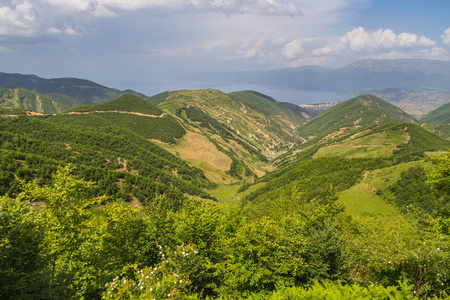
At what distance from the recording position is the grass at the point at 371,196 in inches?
2852

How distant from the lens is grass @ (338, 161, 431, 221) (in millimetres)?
72438

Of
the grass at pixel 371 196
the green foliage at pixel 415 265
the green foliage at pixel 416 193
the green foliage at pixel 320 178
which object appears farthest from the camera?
the green foliage at pixel 320 178

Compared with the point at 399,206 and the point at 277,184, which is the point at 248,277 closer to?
the point at 399,206

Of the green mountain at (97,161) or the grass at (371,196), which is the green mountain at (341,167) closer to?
the grass at (371,196)

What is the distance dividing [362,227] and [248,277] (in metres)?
29.3

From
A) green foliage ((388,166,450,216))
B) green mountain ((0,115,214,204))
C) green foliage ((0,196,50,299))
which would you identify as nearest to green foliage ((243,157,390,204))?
green foliage ((388,166,450,216))

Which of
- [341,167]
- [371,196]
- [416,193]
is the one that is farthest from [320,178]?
[416,193]

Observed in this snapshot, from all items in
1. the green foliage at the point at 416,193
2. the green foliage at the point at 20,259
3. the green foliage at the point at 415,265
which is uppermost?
the green foliage at the point at 20,259

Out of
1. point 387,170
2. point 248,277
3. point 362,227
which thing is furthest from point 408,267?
point 387,170

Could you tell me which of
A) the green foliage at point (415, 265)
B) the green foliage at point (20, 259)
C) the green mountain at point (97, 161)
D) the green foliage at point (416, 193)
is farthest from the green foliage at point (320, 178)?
the green foliage at point (20, 259)

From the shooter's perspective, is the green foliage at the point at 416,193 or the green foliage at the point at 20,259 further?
the green foliage at the point at 416,193

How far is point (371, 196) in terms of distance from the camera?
3246 inches

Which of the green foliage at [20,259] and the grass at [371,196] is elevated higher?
the green foliage at [20,259]

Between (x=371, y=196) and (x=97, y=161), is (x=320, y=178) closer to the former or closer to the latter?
(x=371, y=196)
